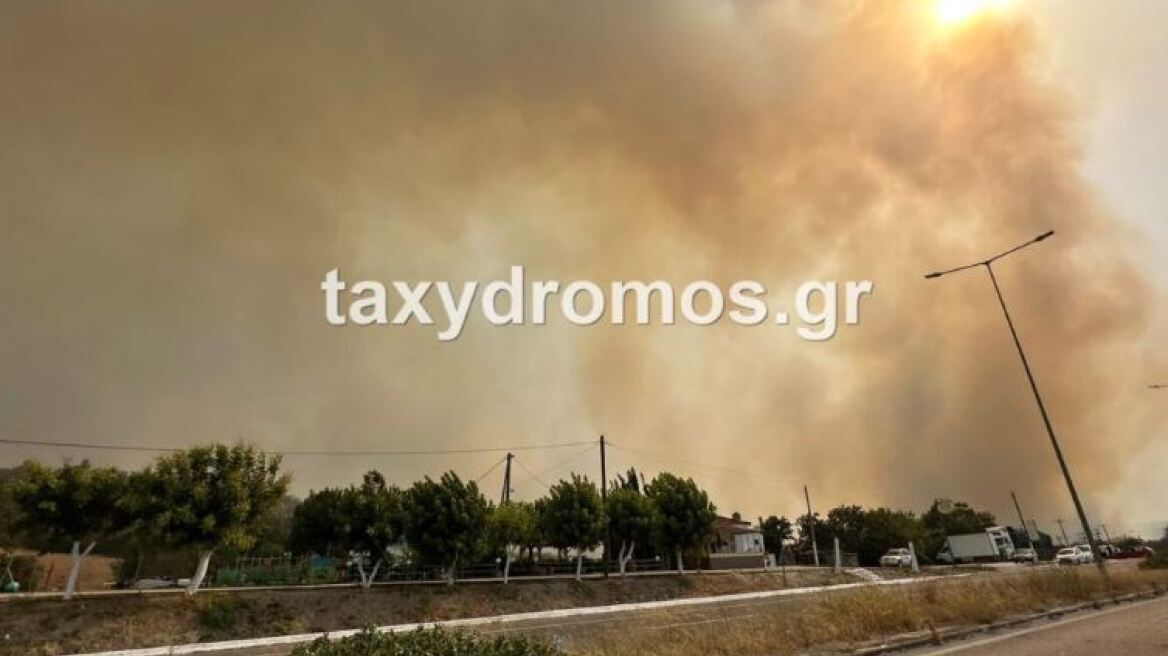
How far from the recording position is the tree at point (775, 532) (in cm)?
10681

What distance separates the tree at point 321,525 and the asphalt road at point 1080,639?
4183 centimetres

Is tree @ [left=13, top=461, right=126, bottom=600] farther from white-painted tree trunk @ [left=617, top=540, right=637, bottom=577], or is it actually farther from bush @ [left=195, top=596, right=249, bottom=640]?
white-painted tree trunk @ [left=617, top=540, right=637, bottom=577]

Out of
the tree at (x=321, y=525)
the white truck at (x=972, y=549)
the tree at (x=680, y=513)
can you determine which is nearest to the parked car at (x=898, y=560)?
the white truck at (x=972, y=549)

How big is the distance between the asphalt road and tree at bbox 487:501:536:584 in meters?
37.0

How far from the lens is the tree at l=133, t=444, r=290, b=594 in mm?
31781

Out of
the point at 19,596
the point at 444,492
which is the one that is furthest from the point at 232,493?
the point at 444,492

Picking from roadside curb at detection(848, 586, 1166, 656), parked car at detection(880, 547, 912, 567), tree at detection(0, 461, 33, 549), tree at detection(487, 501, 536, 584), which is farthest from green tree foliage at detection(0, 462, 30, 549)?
parked car at detection(880, 547, 912, 567)

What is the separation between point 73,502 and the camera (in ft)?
110

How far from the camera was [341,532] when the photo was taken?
44.0 metres

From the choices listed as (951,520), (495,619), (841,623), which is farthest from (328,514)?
(951,520)

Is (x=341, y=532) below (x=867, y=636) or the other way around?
the other way around

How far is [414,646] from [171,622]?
98.0ft

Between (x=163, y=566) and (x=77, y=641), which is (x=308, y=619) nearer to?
(x=77, y=641)

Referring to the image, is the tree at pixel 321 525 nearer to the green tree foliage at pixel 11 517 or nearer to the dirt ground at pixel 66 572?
the dirt ground at pixel 66 572
